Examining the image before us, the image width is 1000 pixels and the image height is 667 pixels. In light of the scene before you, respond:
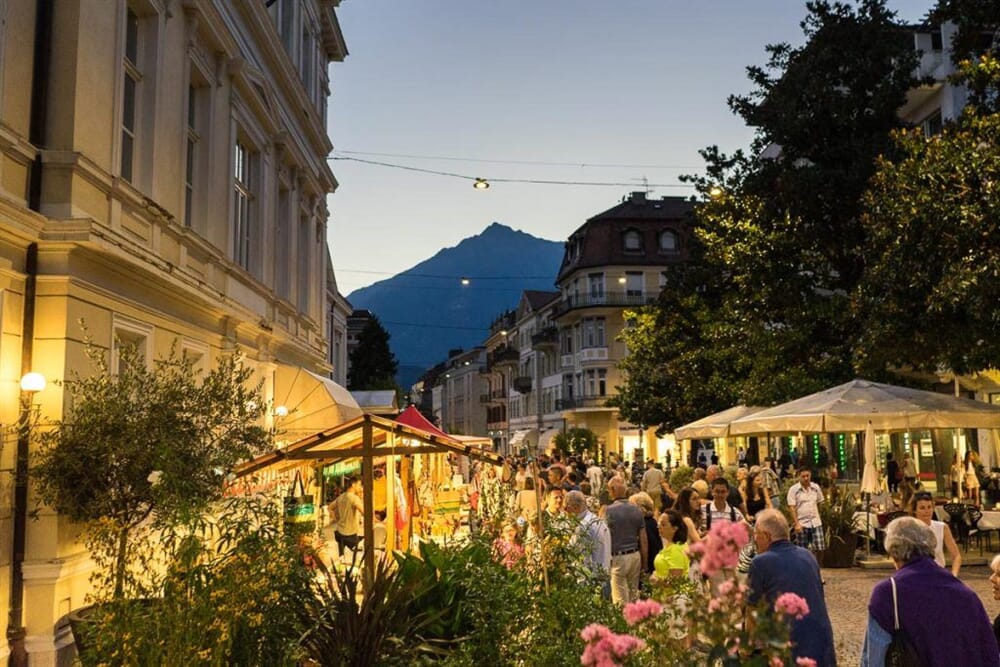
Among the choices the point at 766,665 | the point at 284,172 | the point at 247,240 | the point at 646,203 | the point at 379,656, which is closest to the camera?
the point at 766,665

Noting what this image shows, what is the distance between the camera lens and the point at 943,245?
47.3 feet

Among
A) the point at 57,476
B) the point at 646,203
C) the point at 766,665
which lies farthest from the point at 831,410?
the point at 646,203

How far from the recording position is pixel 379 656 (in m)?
6.38

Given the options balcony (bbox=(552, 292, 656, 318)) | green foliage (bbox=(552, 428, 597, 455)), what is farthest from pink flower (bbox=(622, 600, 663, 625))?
balcony (bbox=(552, 292, 656, 318))

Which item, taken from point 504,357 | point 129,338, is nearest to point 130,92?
point 129,338

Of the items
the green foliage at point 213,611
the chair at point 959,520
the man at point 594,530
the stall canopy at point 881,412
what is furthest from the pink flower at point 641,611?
the chair at point 959,520

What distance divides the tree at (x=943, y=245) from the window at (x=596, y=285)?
153 ft

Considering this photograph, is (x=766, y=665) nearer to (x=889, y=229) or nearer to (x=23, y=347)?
(x=23, y=347)

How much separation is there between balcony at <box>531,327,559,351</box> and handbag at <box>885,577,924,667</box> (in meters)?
66.1

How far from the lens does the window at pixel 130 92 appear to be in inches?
437

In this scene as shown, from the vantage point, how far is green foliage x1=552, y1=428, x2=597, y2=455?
49.3 meters

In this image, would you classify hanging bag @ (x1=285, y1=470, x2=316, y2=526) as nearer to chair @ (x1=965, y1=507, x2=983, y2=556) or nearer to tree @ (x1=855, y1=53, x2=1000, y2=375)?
tree @ (x1=855, y1=53, x2=1000, y2=375)

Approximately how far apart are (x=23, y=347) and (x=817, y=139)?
20020 millimetres

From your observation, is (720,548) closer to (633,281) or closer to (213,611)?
(213,611)
